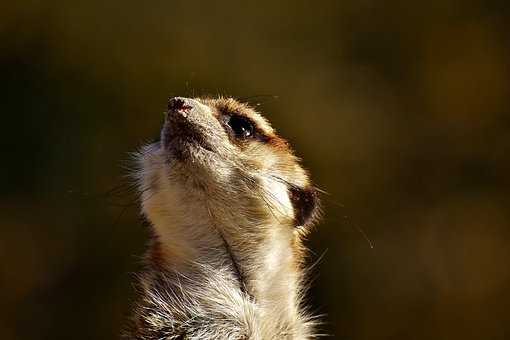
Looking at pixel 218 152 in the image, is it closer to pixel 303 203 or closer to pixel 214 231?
pixel 214 231

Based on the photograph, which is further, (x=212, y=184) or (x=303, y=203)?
(x=303, y=203)

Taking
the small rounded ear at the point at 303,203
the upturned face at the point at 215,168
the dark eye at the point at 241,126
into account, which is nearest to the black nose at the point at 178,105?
the upturned face at the point at 215,168

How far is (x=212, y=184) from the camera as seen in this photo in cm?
195

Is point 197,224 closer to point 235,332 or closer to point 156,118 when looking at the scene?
point 235,332

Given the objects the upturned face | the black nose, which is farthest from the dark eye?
the black nose

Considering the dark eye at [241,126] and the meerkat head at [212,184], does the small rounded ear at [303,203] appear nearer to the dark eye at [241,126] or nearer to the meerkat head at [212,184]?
the meerkat head at [212,184]

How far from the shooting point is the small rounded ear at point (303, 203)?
2.14 m

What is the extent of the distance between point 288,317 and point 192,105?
1.64ft

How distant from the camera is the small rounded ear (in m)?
2.14

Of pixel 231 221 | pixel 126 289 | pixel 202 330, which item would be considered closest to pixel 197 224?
pixel 231 221

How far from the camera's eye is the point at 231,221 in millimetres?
1997

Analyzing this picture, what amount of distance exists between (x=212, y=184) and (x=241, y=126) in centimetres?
19

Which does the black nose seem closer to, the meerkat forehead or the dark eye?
the meerkat forehead

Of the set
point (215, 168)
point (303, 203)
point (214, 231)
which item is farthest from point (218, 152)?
point (303, 203)
